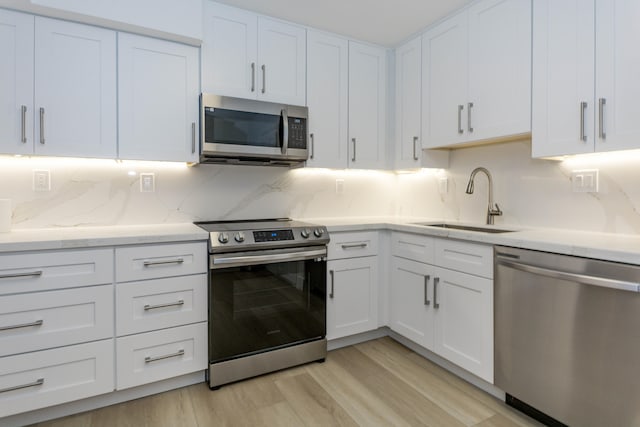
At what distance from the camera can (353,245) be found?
2.57 meters

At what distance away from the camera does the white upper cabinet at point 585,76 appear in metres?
1.61

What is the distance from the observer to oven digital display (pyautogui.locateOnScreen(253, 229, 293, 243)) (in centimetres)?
212

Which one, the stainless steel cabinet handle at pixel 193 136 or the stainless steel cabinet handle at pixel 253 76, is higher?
the stainless steel cabinet handle at pixel 253 76

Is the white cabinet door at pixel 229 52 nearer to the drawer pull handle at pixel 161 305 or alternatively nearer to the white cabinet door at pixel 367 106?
the white cabinet door at pixel 367 106

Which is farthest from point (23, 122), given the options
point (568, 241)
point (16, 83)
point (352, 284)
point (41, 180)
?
point (568, 241)

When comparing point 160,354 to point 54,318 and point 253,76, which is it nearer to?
point 54,318

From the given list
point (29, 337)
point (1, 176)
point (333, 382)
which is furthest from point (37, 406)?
point (333, 382)

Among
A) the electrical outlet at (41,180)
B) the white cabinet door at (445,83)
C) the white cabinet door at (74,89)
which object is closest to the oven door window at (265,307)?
the white cabinet door at (74,89)

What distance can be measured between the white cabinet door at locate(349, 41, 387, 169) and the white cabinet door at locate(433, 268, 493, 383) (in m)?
1.16

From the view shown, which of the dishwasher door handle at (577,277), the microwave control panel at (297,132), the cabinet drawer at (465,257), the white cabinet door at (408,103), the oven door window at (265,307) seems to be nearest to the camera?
the dishwasher door handle at (577,277)

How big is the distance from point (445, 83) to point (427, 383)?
203 centimetres

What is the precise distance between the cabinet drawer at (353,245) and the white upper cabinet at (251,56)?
41.9 inches

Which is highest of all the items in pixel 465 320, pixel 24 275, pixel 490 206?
pixel 490 206

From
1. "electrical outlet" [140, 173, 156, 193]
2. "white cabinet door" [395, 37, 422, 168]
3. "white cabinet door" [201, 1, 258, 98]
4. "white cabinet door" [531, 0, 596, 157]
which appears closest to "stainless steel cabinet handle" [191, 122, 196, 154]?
"white cabinet door" [201, 1, 258, 98]
